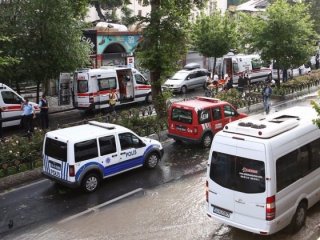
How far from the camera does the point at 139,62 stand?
20.8 m

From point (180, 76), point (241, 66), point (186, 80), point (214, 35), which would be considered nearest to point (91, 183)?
point (186, 80)

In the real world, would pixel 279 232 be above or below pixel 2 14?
below

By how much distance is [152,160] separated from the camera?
48.9 feet

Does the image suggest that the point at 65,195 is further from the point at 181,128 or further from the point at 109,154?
the point at 181,128

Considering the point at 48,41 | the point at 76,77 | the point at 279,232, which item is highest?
the point at 48,41

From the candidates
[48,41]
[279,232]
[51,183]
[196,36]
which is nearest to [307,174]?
[279,232]

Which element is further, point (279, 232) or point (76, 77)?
point (76, 77)

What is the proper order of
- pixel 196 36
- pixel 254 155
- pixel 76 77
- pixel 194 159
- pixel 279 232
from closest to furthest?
pixel 254 155, pixel 279 232, pixel 194 159, pixel 76 77, pixel 196 36

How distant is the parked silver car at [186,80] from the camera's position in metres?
31.5

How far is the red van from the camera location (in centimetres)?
1694

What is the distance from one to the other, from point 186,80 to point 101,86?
9192 mm

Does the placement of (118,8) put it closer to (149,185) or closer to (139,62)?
(139,62)

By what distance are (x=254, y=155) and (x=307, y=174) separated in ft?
6.02

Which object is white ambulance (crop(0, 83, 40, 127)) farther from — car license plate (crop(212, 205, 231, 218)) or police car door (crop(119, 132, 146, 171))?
car license plate (crop(212, 205, 231, 218))
